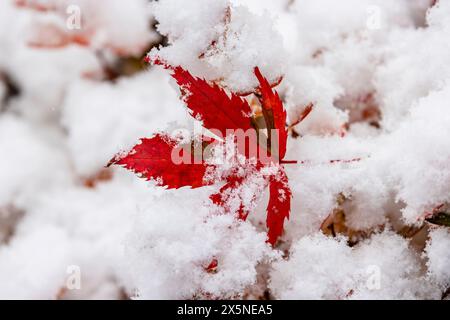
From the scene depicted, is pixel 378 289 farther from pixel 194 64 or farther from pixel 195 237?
pixel 194 64

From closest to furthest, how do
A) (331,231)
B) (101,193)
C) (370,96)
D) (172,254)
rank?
(172,254) < (331,231) < (370,96) < (101,193)

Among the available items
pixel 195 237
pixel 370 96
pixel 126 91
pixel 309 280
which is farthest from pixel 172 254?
pixel 126 91

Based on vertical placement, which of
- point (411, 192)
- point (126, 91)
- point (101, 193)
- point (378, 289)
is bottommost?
point (378, 289)

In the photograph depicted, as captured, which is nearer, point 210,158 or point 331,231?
point 210,158

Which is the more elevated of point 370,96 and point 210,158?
point 370,96
